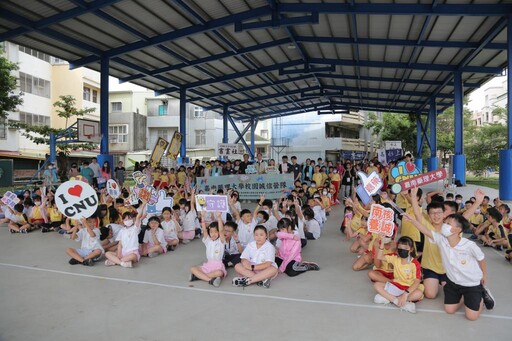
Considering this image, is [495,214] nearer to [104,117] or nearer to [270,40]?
[270,40]

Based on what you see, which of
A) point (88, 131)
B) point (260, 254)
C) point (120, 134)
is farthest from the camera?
point (120, 134)

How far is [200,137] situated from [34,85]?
1318 centimetres

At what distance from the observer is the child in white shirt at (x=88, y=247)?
19.2ft

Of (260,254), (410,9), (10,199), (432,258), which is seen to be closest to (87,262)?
(260,254)

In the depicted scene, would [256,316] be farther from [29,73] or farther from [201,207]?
[29,73]

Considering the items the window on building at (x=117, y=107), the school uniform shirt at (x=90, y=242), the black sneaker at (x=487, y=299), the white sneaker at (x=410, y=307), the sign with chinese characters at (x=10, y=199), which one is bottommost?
the white sneaker at (x=410, y=307)

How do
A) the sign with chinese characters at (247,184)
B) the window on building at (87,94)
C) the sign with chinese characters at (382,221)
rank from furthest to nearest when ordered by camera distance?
1. the window on building at (87,94)
2. the sign with chinese characters at (247,184)
3. the sign with chinese characters at (382,221)

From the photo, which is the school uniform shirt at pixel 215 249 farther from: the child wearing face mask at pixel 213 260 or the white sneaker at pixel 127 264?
the white sneaker at pixel 127 264

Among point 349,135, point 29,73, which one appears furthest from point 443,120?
point 29,73

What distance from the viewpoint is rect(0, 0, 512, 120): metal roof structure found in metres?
9.98

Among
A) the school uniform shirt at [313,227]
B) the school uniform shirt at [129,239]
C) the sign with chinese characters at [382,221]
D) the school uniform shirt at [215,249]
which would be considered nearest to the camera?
the sign with chinese characters at [382,221]

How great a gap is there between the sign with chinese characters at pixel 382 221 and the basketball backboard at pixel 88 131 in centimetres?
1121

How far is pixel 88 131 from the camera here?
14242 millimetres

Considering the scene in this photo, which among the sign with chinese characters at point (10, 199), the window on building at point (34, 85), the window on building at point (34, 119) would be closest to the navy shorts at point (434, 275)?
the sign with chinese characters at point (10, 199)
